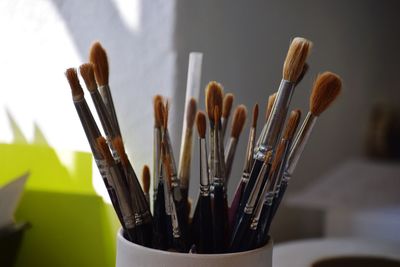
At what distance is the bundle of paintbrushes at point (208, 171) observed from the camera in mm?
332

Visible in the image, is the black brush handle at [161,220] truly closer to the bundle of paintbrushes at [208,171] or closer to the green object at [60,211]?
the bundle of paintbrushes at [208,171]

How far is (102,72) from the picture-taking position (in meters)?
0.35

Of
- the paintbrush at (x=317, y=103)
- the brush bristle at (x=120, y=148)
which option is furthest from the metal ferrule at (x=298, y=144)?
the brush bristle at (x=120, y=148)

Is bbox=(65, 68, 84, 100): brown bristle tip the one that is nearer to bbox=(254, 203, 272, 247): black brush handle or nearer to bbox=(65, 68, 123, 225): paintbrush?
bbox=(65, 68, 123, 225): paintbrush

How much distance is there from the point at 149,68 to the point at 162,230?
0.47 ft

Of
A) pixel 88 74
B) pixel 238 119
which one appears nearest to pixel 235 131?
pixel 238 119

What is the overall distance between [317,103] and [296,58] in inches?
1.3

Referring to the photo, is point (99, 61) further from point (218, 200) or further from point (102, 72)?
point (218, 200)

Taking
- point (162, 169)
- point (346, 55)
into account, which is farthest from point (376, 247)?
point (346, 55)

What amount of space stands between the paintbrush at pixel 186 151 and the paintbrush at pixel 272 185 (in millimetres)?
53

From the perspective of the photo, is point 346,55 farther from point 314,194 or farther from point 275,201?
point 275,201

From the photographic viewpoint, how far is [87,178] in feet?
1.50

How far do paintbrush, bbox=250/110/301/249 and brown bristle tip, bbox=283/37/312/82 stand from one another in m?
0.03

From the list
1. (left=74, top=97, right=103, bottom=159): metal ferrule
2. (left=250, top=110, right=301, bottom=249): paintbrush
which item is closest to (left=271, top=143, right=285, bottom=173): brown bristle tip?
(left=250, top=110, right=301, bottom=249): paintbrush
